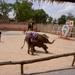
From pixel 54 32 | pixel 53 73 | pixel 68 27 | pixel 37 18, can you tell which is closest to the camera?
pixel 53 73

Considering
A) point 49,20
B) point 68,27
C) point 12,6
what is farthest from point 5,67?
point 49,20

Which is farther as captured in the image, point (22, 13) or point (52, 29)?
point (22, 13)

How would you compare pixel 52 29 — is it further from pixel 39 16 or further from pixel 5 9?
pixel 39 16

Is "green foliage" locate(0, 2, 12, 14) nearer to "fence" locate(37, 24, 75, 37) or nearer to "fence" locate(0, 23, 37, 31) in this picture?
"fence" locate(0, 23, 37, 31)

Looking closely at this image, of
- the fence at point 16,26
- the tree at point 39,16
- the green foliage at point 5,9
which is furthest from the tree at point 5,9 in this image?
the fence at point 16,26

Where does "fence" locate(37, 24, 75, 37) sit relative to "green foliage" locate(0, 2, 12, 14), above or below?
below

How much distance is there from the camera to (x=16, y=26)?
4194 cm

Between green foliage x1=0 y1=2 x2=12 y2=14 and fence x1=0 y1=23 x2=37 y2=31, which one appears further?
green foliage x1=0 y1=2 x2=12 y2=14

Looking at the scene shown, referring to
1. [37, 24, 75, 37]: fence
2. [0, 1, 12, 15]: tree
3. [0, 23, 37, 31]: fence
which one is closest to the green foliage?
[0, 1, 12, 15]: tree

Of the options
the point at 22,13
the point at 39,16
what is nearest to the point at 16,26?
the point at 22,13

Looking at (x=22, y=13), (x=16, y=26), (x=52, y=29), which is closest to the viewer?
(x=52, y=29)

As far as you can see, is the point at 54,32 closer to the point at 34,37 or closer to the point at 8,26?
the point at 8,26

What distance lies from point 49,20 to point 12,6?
21955mm

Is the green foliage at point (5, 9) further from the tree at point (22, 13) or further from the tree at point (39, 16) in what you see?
the tree at point (39, 16)
